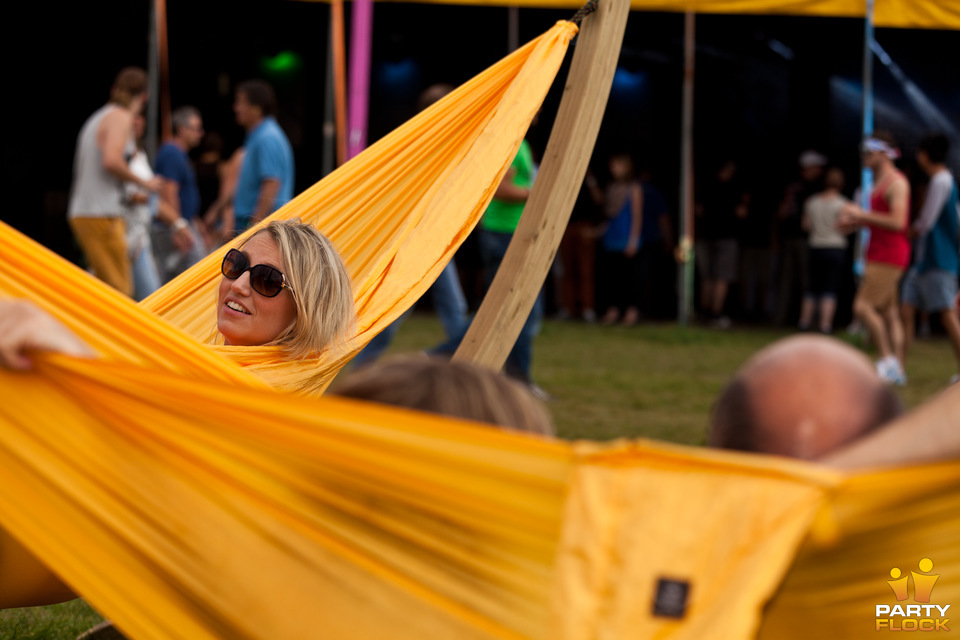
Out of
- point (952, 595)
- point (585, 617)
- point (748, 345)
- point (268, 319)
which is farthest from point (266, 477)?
point (748, 345)

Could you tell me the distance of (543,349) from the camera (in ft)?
24.9

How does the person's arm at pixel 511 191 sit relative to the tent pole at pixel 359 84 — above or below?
below

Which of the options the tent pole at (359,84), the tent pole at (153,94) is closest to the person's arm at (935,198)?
the tent pole at (359,84)

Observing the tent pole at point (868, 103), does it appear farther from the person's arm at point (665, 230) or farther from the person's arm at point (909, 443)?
the person's arm at point (909, 443)

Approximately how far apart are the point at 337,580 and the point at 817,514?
1.73ft

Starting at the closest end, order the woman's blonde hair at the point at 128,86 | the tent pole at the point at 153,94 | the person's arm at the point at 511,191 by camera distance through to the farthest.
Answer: the person's arm at the point at 511,191 < the woman's blonde hair at the point at 128,86 < the tent pole at the point at 153,94

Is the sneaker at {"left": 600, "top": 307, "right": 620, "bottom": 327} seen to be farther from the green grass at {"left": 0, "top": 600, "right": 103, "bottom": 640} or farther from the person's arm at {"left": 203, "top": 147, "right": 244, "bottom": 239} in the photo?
the green grass at {"left": 0, "top": 600, "right": 103, "bottom": 640}

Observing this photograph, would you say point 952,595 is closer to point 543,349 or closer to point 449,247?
point 449,247

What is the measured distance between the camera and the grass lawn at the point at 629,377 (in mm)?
2577

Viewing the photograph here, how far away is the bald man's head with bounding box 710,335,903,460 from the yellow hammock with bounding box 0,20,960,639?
71mm

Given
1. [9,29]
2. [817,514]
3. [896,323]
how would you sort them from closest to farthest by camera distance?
[817,514] → [896,323] → [9,29]

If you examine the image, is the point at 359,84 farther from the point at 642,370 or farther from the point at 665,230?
the point at 665,230

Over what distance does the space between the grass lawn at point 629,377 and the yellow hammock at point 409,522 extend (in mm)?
1144

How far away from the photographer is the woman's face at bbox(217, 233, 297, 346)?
240 centimetres
